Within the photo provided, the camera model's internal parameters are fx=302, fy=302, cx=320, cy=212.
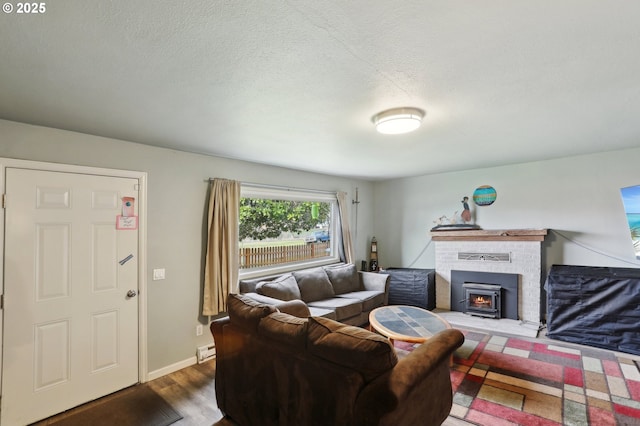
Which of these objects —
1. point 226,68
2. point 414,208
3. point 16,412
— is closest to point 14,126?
point 226,68

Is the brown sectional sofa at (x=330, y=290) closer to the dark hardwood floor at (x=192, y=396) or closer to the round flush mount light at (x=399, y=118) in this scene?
the dark hardwood floor at (x=192, y=396)

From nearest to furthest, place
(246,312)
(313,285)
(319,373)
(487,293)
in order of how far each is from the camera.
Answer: (319,373), (246,312), (313,285), (487,293)

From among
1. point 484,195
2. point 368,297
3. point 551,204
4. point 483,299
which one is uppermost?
point 484,195

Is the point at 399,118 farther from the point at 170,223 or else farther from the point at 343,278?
Answer: the point at 343,278

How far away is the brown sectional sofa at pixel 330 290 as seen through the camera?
3.79 m

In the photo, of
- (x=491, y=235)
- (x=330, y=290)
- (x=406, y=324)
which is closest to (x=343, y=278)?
(x=330, y=290)

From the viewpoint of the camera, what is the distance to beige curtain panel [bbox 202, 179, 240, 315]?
355 centimetres

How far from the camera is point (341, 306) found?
157 inches

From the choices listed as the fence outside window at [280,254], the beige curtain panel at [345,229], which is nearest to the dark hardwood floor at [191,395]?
the fence outside window at [280,254]

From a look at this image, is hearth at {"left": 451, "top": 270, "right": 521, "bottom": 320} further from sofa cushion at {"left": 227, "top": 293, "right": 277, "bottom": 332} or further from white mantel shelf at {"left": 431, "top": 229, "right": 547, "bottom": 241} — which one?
sofa cushion at {"left": 227, "top": 293, "right": 277, "bottom": 332}

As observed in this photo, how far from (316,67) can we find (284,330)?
161 centimetres

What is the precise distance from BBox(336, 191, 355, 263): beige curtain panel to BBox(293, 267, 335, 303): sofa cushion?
0.98 metres

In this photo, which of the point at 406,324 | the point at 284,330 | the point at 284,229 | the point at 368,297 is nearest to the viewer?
the point at 284,330

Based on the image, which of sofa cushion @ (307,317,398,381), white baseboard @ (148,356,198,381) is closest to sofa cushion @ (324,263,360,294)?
white baseboard @ (148,356,198,381)
